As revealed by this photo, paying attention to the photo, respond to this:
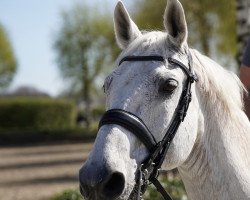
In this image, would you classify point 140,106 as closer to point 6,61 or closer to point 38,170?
point 38,170

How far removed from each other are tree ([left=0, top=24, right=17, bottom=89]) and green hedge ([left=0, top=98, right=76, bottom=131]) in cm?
2150

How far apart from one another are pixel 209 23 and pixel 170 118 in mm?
21724

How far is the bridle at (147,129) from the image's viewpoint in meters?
2.53

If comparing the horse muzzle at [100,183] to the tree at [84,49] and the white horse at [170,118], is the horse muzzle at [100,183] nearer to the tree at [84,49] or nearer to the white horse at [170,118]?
the white horse at [170,118]

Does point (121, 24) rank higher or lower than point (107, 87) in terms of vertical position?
higher

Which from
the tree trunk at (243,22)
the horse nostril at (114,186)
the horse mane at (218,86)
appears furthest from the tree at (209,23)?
the horse nostril at (114,186)

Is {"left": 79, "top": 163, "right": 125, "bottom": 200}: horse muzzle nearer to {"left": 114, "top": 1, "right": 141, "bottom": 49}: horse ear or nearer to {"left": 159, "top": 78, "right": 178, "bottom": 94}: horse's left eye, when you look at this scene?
{"left": 159, "top": 78, "right": 178, "bottom": 94}: horse's left eye

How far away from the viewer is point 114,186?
2414mm

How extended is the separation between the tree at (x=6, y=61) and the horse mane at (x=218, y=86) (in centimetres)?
4845

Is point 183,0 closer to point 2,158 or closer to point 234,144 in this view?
point 2,158

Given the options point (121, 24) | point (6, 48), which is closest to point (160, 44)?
point (121, 24)

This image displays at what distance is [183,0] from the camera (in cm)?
2292

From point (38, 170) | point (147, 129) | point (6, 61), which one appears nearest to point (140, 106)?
point (147, 129)

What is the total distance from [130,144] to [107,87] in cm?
42
